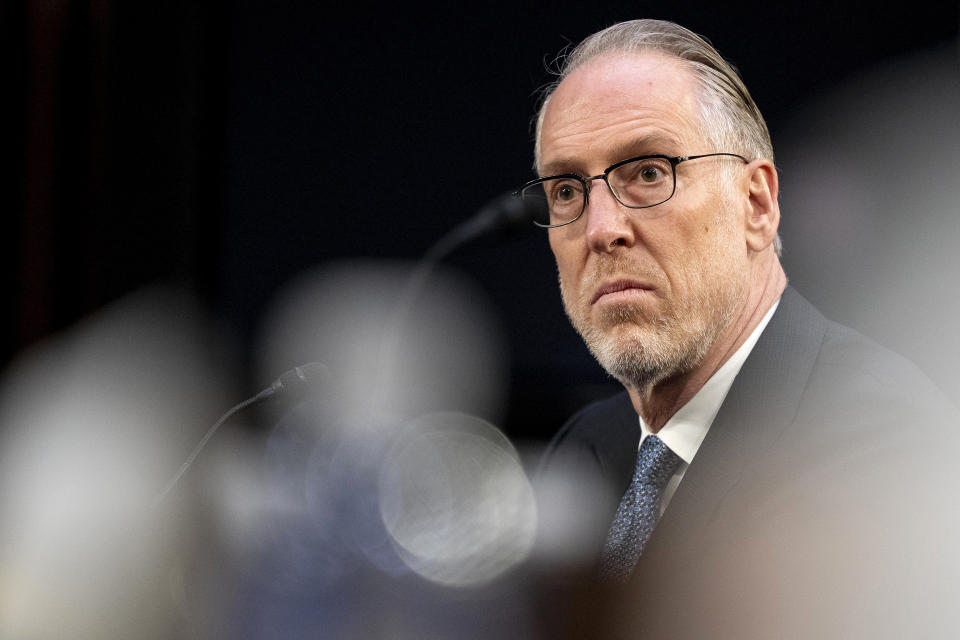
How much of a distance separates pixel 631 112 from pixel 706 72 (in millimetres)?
92

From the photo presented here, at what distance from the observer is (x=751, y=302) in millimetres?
787

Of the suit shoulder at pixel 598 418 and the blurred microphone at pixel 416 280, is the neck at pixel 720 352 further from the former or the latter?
the blurred microphone at pixel 416 280

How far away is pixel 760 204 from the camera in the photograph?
2.56 feet

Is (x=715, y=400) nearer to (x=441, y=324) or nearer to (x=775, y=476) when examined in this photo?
(x=775, y=476)

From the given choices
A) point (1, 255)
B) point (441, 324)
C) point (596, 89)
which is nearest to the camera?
Result: point (596, 89)

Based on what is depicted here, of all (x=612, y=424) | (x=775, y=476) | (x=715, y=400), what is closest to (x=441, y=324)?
(x=612, y=424)

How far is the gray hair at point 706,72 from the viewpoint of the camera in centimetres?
77

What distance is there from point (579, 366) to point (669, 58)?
1.45ft

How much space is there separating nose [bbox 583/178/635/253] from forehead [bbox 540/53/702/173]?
0.03 metres

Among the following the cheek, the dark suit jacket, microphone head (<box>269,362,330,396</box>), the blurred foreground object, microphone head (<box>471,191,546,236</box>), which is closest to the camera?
the dark suit jacket

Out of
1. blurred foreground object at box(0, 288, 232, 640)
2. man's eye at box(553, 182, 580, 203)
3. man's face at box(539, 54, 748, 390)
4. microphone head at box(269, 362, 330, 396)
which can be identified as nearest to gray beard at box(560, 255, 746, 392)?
man's face at box(539, 54, 748, 390)

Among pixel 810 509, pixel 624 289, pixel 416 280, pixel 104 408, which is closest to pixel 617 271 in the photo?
pixel 624 289

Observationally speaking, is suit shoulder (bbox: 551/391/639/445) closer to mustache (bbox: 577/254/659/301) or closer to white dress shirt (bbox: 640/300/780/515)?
white dress shirt (bbox: 640/300/780/515)

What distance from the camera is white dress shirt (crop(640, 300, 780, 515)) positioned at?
2.55ft
